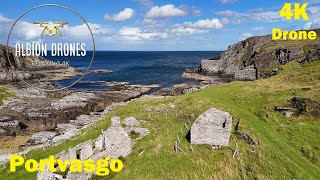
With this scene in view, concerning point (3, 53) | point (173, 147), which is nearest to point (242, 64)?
point (3, 53)

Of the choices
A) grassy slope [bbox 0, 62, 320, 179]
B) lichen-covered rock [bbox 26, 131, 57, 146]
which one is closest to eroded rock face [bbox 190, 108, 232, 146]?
grassy slope [bbox 0, 62, 320, 179]

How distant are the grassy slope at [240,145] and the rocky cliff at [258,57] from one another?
34128mm

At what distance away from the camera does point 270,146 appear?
32.2m

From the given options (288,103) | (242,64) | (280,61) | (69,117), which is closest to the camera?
(288,103)

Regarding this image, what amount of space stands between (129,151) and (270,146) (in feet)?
45.3

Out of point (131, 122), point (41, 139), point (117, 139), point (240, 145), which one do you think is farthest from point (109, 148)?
point (41, 139)

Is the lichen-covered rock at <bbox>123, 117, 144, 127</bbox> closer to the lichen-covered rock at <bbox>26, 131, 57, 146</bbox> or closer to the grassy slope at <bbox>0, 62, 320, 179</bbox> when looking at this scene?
the grassy slope at <bbox>0, 62, 320, 179</bbox>

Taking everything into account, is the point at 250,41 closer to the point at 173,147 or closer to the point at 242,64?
the point at 242,64

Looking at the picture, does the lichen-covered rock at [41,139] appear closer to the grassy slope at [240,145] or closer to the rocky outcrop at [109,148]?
the grassy slope at [240,145]

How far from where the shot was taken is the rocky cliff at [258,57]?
328ft

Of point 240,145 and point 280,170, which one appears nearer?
point 280,170

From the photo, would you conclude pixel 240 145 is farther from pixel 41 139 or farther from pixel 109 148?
pixel 41 139

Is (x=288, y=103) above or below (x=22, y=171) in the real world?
above

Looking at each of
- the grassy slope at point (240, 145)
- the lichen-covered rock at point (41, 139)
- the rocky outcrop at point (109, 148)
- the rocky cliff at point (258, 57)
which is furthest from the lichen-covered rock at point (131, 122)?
the rocky cliff at point (258, 57)
